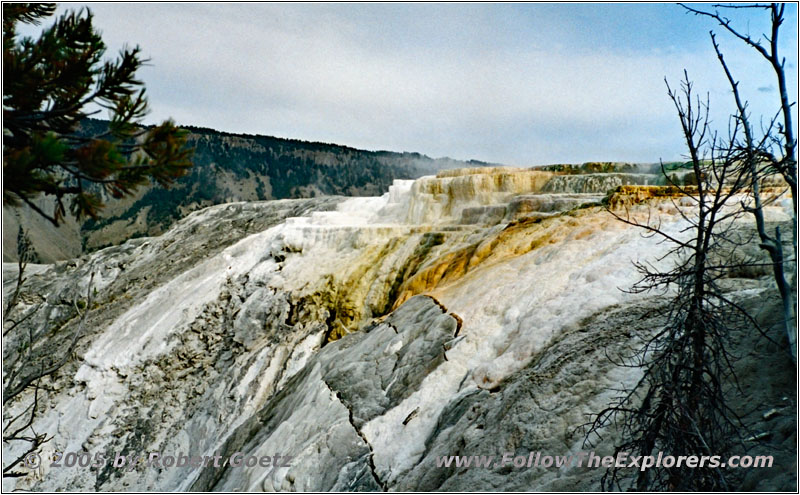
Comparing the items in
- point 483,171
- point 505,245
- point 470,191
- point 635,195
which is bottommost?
point 505,245

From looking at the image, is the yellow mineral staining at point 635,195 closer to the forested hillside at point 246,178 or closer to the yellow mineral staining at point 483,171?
the yellow mineral staining at point 483,171

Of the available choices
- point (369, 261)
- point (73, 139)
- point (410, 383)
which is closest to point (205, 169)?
point (369, 261)

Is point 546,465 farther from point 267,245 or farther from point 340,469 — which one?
point 267,245

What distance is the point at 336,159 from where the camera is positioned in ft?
188

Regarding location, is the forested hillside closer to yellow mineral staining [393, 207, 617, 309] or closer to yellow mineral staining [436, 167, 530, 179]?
yellow mineral staining [436, 167, 530, 179]

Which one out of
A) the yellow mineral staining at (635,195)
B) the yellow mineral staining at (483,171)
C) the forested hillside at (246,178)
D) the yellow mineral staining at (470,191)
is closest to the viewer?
the yellow mineral staining at (635,195)

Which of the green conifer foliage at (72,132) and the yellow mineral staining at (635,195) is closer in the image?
the green conifer foliage at (72,132)

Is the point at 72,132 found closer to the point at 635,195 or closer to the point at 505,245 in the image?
the point at 505,245

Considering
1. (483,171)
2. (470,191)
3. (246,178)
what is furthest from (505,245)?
(246,178)

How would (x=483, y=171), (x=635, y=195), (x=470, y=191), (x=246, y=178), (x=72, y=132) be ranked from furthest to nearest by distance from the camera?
(x=246, y=178)
(x=483, y=171)
(x=470, y=191)
(x=635, y=195)
(x=72, y=132)

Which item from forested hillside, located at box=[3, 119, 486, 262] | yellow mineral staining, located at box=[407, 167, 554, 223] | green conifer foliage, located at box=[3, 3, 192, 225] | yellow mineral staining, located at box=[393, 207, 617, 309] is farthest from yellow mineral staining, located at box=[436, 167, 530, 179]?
forested hillside, located at box=[3, 119, 486, 262]

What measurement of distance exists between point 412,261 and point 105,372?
7.72 meters

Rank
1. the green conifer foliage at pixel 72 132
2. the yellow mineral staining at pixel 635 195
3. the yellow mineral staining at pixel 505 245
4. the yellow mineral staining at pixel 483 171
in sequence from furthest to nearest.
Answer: the yellow mineral staining at pixel 483 171, the yellow mineral staining at pixel 635 195, the yellow mineral staining at pixel 505 245, the green conifer foliage at pixel 72 132

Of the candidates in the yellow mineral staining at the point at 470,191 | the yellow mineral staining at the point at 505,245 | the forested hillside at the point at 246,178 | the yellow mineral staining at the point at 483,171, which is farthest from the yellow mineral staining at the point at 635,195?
the forested hillside at the point at 246,178
